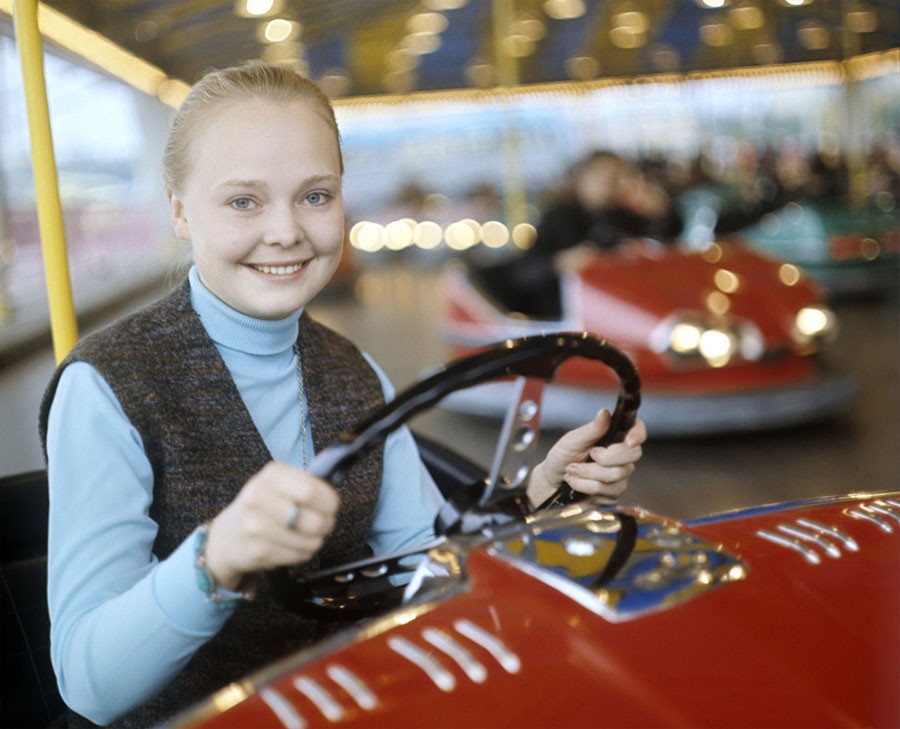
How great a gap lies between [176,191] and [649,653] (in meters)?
0.56

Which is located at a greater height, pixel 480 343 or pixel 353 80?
pixel 353 80

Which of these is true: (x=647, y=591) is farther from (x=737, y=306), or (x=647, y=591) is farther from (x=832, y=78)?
(x=832, y=78)

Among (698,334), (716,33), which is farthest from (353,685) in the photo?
(716,33)

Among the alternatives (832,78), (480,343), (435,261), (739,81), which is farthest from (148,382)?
(435,261)

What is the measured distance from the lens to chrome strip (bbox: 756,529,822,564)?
29.7 inches

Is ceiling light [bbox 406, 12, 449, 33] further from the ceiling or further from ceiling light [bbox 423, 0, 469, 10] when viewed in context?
ceiling light [bbox 423, 0, 469, 10]

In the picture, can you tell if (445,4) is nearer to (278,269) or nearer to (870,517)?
(278,269)

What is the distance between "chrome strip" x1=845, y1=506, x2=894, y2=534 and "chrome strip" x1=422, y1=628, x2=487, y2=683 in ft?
1.28

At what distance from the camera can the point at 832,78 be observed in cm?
538

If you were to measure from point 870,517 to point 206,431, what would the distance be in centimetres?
56

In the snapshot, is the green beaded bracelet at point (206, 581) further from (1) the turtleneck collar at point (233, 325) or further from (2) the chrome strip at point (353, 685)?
(1) the turtleneck collar at point (233, 325)

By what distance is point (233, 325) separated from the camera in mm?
918

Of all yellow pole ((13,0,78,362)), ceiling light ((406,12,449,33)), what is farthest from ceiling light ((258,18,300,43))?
yellow pole ((13,0,78,362))

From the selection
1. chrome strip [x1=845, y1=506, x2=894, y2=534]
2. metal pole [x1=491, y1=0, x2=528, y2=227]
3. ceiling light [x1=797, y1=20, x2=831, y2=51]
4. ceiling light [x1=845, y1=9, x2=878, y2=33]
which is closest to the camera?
chrome strip [x1=845, y1=506, x2=894, y2=534]
